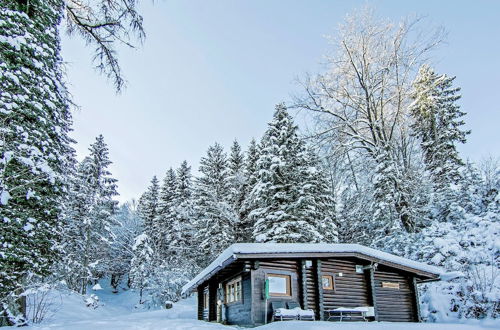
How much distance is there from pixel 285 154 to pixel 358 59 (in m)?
8.03

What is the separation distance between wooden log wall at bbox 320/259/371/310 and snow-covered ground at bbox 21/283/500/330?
3.45 m

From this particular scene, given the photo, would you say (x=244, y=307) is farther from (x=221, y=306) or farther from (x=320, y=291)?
(x=221, y=306)

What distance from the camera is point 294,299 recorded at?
12969mm

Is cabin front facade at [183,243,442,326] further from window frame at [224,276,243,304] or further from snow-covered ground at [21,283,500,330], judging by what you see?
snow-covered ground at [21,283,500,330]

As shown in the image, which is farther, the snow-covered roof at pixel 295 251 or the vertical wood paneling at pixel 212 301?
the vertical wood paneling at pixel 212 301

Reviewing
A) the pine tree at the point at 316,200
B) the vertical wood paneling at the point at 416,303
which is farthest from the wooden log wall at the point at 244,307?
the pine tree at the point at 316,200

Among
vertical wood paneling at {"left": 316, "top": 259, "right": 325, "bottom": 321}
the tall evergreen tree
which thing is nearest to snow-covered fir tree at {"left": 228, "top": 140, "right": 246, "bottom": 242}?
vertical wood paneling at {"left": 316, "top": 259, "right": 325, "bottom": 321}

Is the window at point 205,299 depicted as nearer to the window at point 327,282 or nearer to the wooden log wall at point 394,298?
the window at point 327,282

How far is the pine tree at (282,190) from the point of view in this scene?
71.4 feet

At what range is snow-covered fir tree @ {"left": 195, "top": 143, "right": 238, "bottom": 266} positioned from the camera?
27.2 m

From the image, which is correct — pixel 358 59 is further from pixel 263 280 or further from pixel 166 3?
pixel 166 3

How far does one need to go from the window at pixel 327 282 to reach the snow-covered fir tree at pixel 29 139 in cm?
1028

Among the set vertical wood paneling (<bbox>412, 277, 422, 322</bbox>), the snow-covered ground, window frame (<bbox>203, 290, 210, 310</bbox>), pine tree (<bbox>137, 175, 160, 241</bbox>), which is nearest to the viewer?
the snow-covered ground

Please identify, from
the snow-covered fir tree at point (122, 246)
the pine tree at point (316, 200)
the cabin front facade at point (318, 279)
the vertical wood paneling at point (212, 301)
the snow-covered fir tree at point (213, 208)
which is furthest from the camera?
the snow-covered fir tree at point (122, 246)
